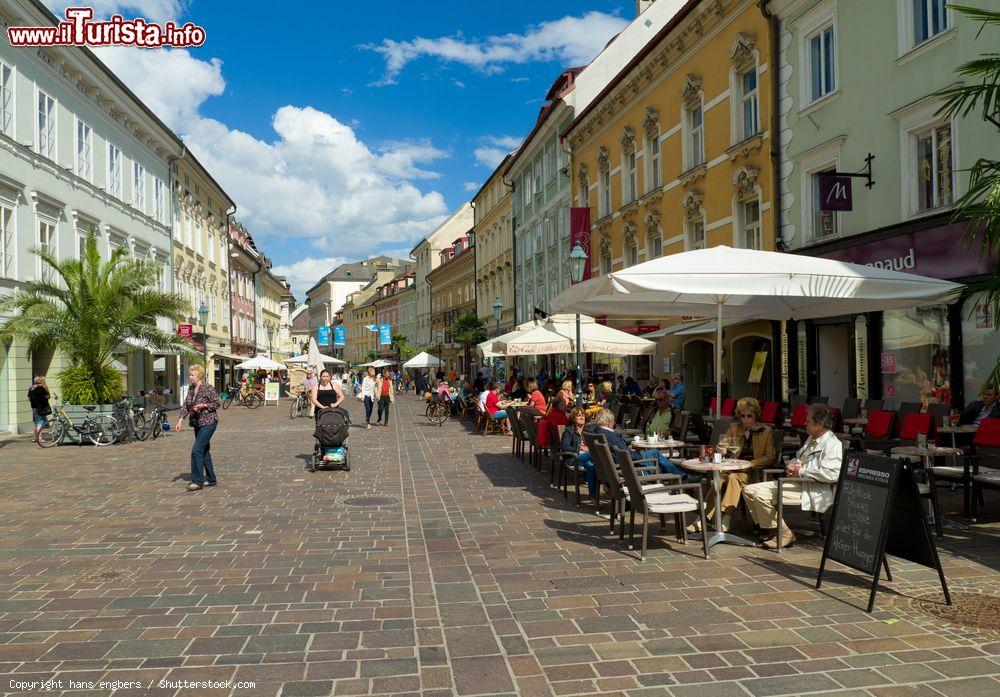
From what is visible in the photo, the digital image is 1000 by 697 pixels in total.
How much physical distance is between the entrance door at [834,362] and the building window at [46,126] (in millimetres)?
21511

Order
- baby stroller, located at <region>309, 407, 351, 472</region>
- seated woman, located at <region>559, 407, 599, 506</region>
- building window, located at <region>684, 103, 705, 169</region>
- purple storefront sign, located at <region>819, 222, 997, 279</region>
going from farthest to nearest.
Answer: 1. building window, located at <region>684, 103, 705, 169</region>
2. baby stroller, located at <region>309, 407, 351, 472</region>
3. purple storefront sign, located at <region>819, 222, 997, 279</region>
4. seated woman, located at <region>559, 407, 599, 506</region>

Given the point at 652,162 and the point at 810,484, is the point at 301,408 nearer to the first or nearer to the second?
the point at 652,162

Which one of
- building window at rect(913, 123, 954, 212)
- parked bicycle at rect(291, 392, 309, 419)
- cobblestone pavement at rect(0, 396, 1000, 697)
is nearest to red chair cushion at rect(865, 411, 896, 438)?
cobblestone pavement at rect(0, 396, 1000, 697)

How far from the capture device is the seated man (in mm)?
8195

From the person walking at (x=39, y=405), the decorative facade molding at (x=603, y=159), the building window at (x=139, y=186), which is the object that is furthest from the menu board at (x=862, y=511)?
the building window at (x=139, y=186)

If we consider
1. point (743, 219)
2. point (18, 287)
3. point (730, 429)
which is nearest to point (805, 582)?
point (730, 429)

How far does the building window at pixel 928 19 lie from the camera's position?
13055mm

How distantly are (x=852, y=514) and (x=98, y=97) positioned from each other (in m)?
29.3

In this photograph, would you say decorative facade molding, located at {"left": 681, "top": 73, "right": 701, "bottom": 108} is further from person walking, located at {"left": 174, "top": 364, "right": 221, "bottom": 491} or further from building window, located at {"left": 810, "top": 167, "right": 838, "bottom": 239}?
person walking, located at {"left": 174, "top": 364, "right": 221, "bottom": 491}

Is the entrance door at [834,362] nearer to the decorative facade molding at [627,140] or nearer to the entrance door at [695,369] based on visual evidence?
the entrance door at [695,369]

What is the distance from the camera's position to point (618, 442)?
8156 mm

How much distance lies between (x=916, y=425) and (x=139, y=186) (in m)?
31.0

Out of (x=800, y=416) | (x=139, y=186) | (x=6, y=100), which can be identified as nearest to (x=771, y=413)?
(x=800, y=416)

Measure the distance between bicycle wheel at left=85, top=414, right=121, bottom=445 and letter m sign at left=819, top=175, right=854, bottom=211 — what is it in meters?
16.1
